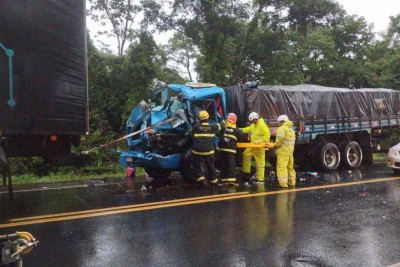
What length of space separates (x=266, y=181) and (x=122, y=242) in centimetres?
637

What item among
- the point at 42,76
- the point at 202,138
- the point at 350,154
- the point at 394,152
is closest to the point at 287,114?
the point at 350,154

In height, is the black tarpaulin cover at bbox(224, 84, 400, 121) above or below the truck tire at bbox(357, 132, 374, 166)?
above

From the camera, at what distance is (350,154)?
13.4 meters

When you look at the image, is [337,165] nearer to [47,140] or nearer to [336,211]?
[336,211]

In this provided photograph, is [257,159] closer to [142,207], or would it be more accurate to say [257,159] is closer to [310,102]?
[310,102]

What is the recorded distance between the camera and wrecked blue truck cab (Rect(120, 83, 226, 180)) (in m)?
10.1

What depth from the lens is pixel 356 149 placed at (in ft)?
44.1

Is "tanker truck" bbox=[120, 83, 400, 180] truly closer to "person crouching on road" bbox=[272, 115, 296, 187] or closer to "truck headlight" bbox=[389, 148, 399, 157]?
"person crouching on road" bbox=[272, 115, 296, 187]

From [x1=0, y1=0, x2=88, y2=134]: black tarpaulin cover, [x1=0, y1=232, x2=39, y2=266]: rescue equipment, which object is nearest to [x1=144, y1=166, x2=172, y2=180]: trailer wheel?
[x1=0, y1=0, x2=88, y2=134]: black tarpaulin cover

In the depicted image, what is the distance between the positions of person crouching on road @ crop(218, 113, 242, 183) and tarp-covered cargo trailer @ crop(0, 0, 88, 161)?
201 inches

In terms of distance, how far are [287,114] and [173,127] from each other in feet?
11.8

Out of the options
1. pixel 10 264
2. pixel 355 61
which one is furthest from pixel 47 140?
pixel 355 61

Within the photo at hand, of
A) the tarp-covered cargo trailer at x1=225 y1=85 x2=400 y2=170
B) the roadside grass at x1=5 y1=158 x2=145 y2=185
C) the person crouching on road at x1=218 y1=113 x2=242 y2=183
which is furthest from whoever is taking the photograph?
the roadside grass at x1=5 y1=158 x2=145 y2=185

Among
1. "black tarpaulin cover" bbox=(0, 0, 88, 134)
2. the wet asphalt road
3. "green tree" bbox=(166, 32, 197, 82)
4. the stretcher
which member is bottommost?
the wet asphalt road
